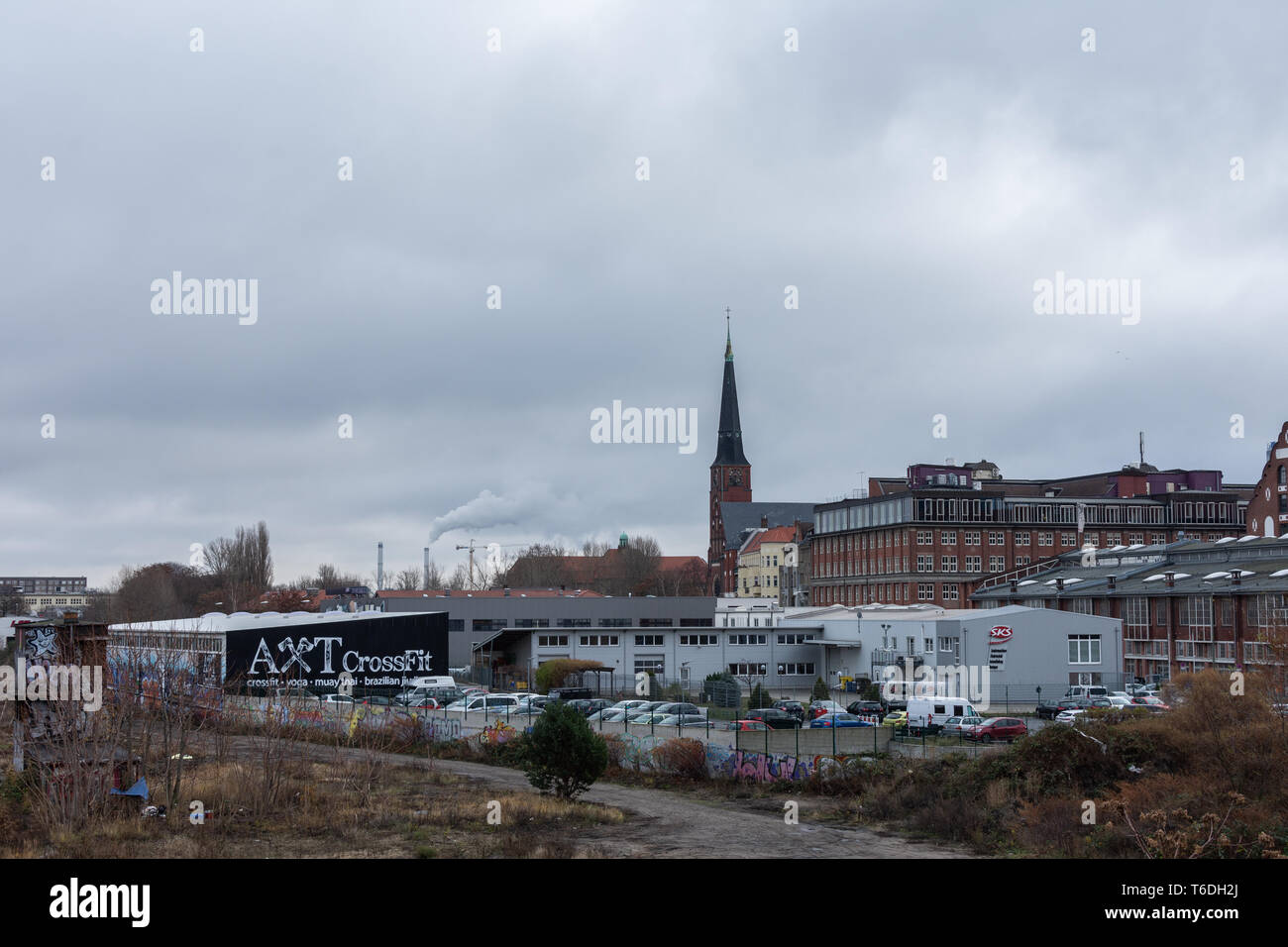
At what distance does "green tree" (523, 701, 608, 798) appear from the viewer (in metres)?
29.7

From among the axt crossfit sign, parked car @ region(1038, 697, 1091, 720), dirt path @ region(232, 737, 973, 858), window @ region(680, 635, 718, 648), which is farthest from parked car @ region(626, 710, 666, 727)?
window @ region(680, 635, 718, 648)

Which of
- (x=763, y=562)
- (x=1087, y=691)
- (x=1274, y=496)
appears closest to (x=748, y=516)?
(x=763, y=562)

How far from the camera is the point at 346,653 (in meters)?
62.8

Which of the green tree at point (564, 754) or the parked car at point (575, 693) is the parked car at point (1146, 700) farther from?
the green tree at point (564, 754)

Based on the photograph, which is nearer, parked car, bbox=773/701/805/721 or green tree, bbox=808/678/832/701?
parked car, bbox=773/701/805/721

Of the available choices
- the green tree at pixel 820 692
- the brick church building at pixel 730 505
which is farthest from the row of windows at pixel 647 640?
the brick church building at pixel 730 505

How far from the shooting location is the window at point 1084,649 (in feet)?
209

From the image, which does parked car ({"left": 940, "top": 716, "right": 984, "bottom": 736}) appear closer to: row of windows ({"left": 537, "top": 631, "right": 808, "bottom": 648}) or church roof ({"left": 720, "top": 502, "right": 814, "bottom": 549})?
row of windows ({"left": 537, "top": 631, "right": 808, "bottom": 648})

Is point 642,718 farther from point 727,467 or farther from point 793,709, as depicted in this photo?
point 727,467

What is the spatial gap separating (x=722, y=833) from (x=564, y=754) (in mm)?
5318

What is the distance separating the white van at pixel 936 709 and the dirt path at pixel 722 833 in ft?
53.5

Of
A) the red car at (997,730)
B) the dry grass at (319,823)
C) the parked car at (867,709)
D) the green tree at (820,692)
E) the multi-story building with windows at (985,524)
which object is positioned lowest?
the green tree at (820,692)

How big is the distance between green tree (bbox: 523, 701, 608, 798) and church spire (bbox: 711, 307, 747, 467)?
457ft

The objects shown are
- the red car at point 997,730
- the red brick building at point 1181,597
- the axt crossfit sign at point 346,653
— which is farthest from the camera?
the red brick building at point 1181,597
